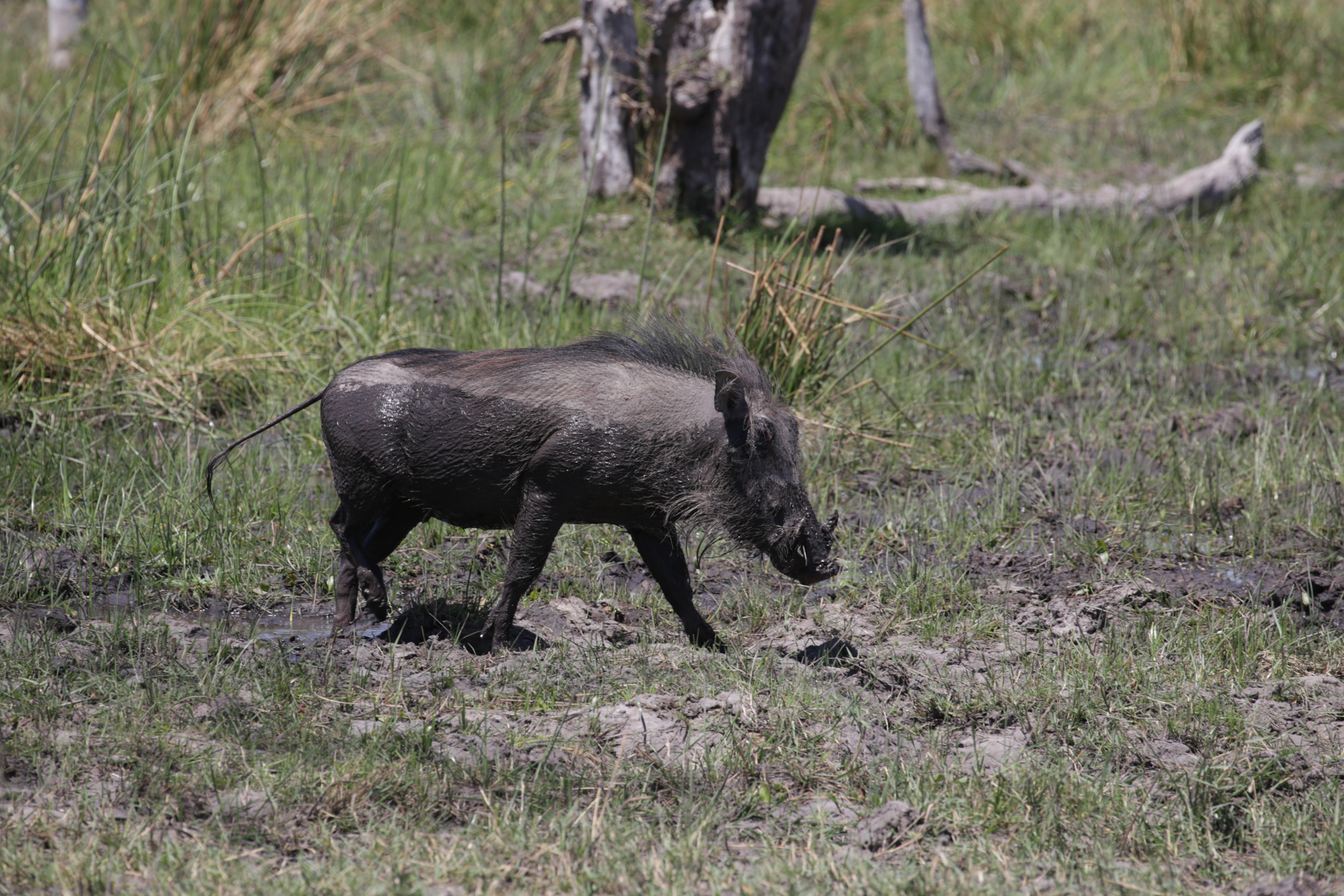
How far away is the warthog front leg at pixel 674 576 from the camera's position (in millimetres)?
3672

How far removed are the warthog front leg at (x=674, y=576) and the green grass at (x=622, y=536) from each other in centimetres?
10

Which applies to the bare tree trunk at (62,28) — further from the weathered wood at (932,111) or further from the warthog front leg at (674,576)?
the warthog front leg at (674,576)

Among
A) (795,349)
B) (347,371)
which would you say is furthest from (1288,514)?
(347,371)

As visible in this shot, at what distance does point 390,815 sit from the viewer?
9.06ft

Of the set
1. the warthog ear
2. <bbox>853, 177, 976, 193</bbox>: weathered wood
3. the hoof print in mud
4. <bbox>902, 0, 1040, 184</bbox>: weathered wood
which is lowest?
the hoof print in mud

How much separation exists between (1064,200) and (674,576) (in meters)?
5.57

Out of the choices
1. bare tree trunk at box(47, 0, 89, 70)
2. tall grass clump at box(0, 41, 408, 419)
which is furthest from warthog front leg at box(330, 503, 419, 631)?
bare tree trunk at box(47, 0, 89, 70)

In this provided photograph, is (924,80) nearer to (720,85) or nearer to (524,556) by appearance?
(720,85)

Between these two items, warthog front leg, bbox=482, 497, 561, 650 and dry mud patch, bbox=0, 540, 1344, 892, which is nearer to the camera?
dry mud patch, bbox=0, 540, 1344, 892

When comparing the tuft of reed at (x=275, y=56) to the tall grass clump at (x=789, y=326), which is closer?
the tall grass clump at (x=789, y=326)

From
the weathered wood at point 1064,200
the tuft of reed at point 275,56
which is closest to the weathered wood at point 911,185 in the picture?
the weathered wood at point 1064,200

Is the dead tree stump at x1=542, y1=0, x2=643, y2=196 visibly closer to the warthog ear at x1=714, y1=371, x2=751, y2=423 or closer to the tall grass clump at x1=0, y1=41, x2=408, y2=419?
the tall grass clump at x1=0, y1=41, x2=408, y2=419

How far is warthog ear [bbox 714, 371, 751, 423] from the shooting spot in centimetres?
330

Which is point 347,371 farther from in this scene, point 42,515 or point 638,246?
point 638,246
